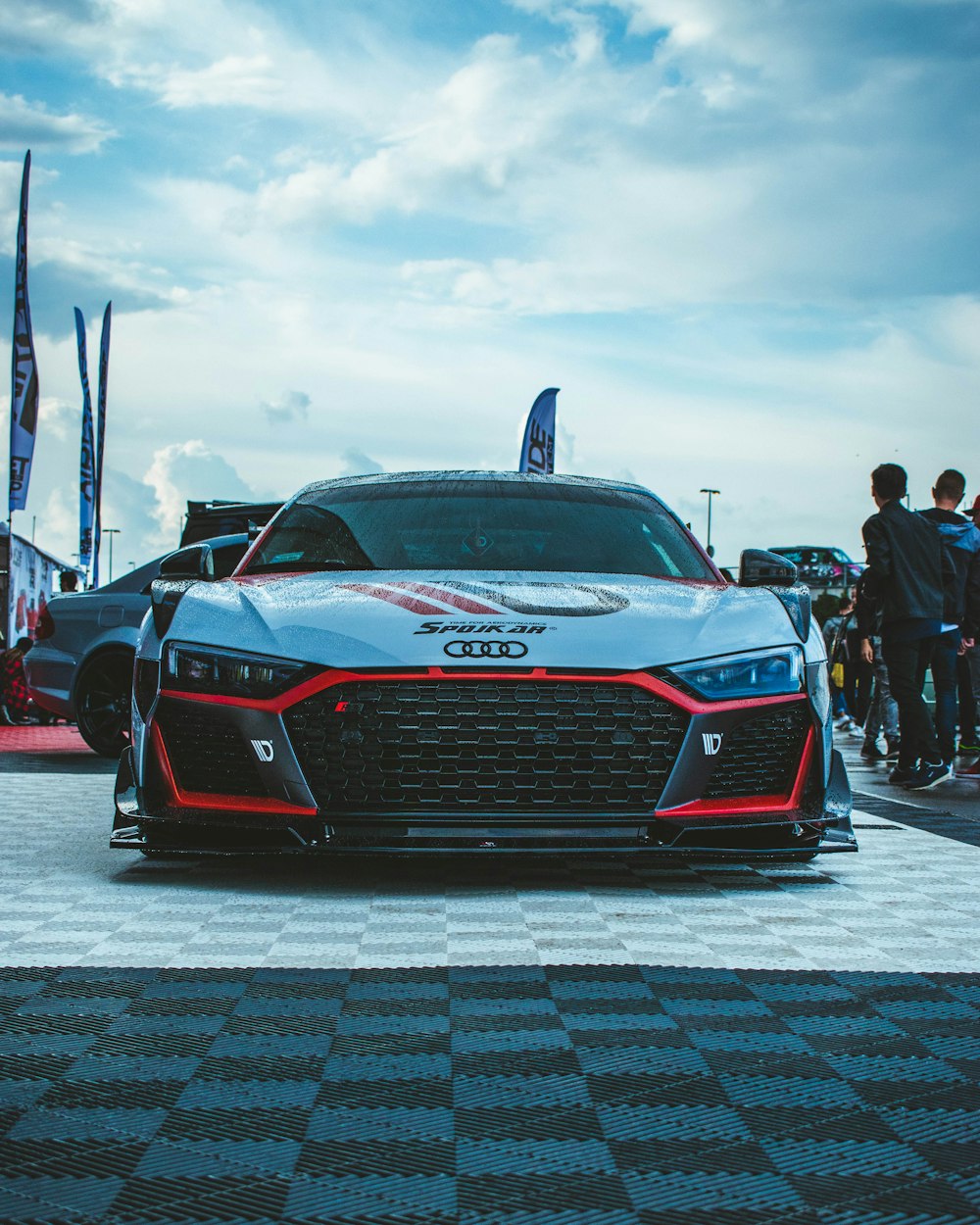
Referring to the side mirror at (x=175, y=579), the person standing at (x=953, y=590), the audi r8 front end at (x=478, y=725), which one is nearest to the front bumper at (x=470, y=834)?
the audi r8 front end at (x=478, y=725)

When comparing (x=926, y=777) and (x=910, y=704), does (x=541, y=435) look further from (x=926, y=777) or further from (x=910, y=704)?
(x=926, y=777)

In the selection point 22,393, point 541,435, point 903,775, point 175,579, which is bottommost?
point 903,775

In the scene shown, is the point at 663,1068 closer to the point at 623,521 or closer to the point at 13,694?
the point at 623,521

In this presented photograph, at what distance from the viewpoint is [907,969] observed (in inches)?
128

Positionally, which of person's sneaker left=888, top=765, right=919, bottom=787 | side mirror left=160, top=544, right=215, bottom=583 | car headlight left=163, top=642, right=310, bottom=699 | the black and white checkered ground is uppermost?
side mirror left=160, top=544, right=215, bottom=583

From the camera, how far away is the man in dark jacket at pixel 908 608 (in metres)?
8.38

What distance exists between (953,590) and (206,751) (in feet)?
20.1

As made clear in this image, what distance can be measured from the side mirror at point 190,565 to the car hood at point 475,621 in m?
0.28

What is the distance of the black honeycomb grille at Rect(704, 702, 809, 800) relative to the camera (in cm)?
408

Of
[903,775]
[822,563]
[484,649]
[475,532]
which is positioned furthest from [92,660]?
[822,563]

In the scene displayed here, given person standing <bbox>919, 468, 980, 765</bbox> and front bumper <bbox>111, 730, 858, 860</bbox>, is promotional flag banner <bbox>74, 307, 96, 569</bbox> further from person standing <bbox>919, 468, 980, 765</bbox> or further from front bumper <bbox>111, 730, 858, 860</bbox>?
front bumper <bbox>111, 730, 858, 860</bbox>

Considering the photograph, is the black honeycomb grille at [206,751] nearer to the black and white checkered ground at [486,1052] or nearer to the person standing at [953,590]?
the black and white checkered ground at [486,1052]

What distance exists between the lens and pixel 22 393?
59.7 ft

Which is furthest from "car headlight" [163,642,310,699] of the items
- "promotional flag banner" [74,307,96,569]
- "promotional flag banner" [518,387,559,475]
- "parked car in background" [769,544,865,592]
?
"parked car in background" [769,544,865,592]
